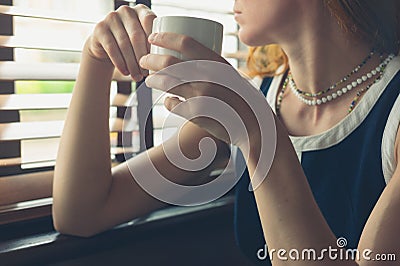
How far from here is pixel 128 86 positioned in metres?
1.17

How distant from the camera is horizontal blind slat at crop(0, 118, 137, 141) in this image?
926 millimetres

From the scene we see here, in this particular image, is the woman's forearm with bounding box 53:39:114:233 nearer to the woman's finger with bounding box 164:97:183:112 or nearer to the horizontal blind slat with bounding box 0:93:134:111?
the horizontal blind slat with bounding box 0:93:134:111

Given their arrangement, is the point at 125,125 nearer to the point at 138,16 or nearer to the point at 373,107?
the point at 138,16

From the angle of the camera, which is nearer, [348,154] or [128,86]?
[348,154]

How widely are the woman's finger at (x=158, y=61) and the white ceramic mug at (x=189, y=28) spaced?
0.01 metres

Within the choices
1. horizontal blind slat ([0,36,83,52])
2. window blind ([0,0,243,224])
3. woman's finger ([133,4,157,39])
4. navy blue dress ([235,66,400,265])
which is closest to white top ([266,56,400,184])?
navy blue dress ([235,66,400,265])

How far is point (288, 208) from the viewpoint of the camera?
69 cm

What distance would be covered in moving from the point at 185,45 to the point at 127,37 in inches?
8.8

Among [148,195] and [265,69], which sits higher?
[265,69]

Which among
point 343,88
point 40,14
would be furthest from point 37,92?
point 343,88

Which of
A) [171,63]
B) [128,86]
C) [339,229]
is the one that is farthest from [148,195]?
[171,63]

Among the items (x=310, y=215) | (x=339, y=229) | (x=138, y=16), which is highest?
(x=138, y=16)

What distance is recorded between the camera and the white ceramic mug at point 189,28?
0.64 m

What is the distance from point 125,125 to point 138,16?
0.95 ft
